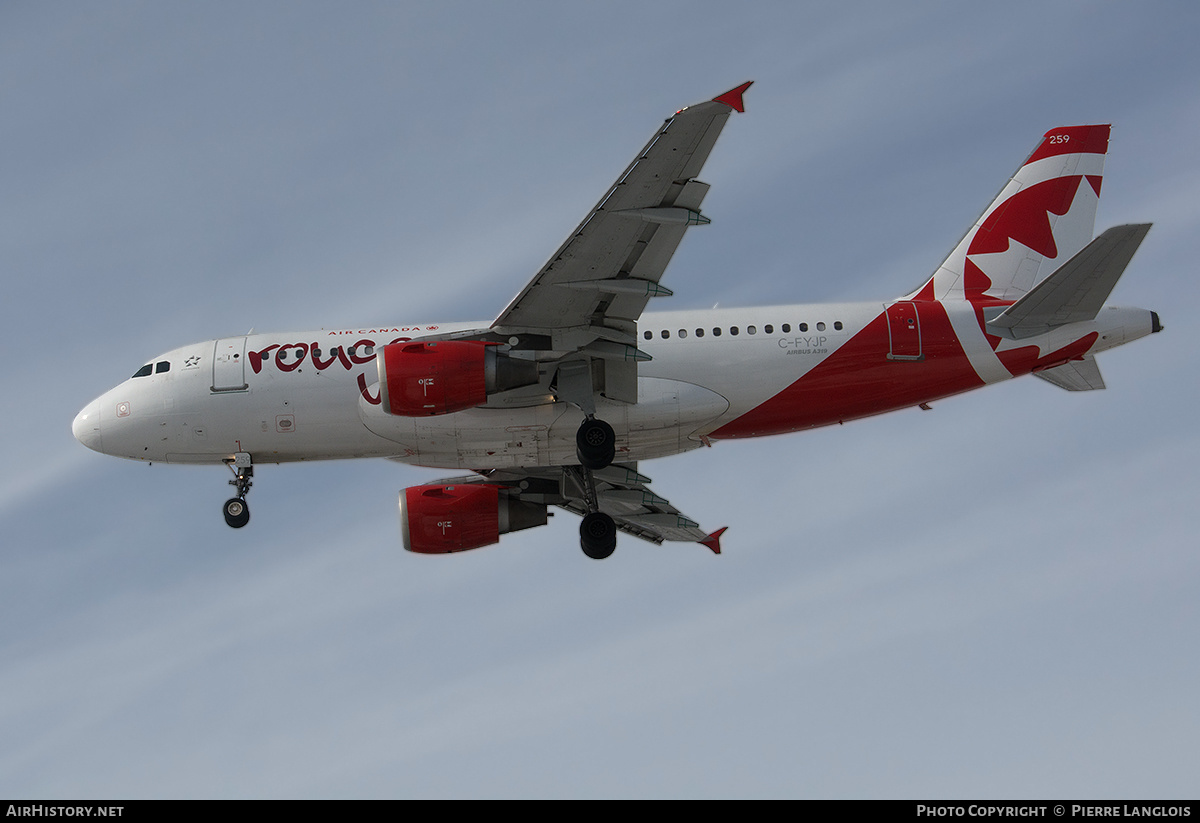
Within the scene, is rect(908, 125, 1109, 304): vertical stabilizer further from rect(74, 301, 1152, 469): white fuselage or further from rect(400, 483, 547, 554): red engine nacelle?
rect(400, 483, 547, 554): red engine nacelle

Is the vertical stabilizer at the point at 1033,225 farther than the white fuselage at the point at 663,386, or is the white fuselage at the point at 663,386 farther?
the vertical stabilizer at the point at 1033,225

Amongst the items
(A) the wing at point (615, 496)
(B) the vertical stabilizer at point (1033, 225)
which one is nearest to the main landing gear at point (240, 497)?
(A) the wing at point (615, 496)

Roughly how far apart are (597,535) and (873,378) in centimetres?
788

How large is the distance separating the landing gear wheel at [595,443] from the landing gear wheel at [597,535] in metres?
2.87

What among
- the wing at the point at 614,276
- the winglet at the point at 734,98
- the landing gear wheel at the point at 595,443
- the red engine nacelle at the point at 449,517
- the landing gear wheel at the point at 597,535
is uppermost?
the winglet at the point at 734,98

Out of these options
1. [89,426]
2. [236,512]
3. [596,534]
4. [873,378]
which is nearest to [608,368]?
[596,534]

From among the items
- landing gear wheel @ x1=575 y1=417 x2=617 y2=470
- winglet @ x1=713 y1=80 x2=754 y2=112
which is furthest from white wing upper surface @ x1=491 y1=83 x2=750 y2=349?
landing gear wheel @ x1=575 y1=417 x2=617 y2=470

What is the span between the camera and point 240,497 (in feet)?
108

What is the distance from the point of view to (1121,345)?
31.1 m

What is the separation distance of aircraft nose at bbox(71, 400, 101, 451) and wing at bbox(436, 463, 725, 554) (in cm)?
886

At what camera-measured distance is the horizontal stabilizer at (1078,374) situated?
31.6m

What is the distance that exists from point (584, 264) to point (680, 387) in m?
4.76

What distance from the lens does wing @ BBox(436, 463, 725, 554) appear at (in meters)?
35.4

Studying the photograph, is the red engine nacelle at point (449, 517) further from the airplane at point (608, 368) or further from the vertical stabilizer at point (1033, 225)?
the vertical stabilizer at point (1033, 225)
